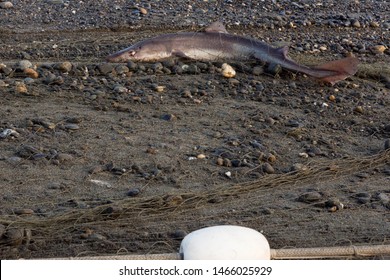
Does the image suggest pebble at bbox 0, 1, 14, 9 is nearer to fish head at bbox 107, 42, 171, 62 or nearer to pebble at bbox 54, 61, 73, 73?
fish head at bbox 107, 42, 171, 62

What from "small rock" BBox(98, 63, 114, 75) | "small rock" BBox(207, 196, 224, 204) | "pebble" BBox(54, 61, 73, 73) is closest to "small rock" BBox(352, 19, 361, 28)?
"small rock" BBox(98, 63, 114, 75)

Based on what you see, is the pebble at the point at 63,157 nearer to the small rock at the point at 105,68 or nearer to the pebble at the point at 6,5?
the small rock at the point at 105,68

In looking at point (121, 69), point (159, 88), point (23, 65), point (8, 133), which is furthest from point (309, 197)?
point (23, 65)

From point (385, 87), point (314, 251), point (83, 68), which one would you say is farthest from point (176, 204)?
point (385, 87)

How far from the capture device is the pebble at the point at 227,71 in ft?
27.2

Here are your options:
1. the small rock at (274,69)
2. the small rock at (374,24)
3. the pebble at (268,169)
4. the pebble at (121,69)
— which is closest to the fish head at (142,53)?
the pebble at (121,69)

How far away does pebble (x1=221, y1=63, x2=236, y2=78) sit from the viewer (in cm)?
830

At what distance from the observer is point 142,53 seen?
867 cm

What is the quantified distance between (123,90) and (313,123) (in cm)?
158

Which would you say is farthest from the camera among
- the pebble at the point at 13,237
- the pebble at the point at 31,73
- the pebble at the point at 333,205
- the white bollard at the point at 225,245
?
the pebble at the point at 31,73

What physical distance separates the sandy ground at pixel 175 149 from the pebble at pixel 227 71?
0.21 feet

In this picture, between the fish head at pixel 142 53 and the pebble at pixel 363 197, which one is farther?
the fish head at pixel 142 53

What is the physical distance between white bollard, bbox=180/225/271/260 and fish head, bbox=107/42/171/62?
454 cm

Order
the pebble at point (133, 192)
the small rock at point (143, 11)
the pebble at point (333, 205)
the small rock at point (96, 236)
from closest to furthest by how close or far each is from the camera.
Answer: the small rock at point (96, 236) < the pebble at point (333, 205) < the pebble at point (133, 192) < the small rock at point (143, 11)
